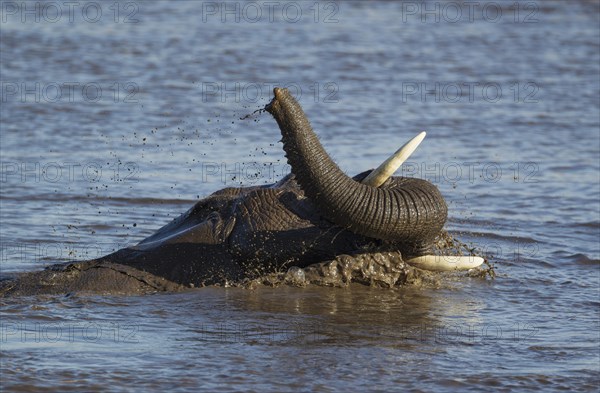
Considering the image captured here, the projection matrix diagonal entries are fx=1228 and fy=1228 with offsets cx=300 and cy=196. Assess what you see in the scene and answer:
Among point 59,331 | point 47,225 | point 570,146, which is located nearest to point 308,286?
point 59,331

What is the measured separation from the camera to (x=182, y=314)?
823cm

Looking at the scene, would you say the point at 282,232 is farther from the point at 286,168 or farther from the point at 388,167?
the point at 286,168

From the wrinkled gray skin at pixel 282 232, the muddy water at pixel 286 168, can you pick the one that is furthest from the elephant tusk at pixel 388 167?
the muddy water at pixel 286 168

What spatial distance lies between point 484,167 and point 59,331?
22.2 feet

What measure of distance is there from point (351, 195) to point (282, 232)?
0.83 metres

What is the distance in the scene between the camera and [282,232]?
8359 mm

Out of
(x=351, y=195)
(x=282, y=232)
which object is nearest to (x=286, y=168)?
(x=282, y=232)

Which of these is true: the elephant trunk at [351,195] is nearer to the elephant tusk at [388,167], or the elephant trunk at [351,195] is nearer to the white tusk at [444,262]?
the elephant tusk at [388,167]

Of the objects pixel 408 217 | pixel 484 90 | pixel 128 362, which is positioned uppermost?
pixel 484 90

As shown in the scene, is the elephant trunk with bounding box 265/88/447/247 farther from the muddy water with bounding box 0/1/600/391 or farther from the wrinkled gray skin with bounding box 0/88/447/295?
the muddy water with bounding box 0/1/600/391

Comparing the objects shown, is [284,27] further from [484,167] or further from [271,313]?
[271,313]

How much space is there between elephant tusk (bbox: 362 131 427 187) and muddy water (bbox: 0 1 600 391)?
970 millimetres

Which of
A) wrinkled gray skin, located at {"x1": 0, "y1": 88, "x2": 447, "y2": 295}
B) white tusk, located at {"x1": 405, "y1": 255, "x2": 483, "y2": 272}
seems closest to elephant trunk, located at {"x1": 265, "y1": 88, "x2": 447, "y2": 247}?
wrinkled gray skin, located at {"x1": 0, "y1": 88, "x2": 447, "y2": 295}

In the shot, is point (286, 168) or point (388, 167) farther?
point (286, 168)
